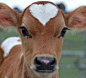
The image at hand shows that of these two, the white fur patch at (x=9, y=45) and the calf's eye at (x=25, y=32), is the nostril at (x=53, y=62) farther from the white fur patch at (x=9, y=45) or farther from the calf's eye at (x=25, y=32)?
the white fur patch at (x=9, y=45)

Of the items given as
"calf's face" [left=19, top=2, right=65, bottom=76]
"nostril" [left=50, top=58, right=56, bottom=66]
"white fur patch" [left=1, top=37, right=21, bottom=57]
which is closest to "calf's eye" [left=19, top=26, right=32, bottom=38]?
"calf's face" [left=19, top=2, right=65, bottom=76]

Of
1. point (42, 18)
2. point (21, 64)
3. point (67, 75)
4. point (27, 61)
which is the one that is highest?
point (42, 18)

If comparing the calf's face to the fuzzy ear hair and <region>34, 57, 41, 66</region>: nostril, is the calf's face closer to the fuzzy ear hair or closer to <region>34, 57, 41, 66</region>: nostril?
<region>34, 57, 41, 66</region>: nostril

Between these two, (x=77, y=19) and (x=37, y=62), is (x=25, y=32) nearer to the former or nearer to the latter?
(x=37, y=62)

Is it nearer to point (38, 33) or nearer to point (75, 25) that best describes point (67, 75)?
point (75, 25)

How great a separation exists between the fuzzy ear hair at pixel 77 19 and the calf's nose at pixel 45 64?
1184 millimetres

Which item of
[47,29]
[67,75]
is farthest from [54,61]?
[67,75]

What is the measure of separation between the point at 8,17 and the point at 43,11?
0.84 m

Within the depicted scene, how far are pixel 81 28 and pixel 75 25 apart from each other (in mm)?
135

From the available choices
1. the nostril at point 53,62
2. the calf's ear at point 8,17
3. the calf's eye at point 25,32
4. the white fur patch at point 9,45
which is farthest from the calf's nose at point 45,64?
the white fur patch at point 9,45

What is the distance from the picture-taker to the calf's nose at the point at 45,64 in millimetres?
4281

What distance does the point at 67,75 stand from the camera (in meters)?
13.5

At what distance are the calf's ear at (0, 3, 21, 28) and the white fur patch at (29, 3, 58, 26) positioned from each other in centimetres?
43

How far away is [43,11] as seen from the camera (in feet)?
15.7
